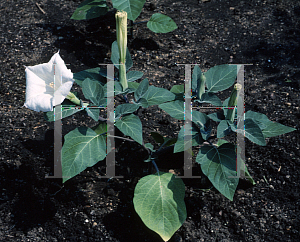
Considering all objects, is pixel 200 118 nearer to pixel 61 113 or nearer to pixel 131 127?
pixel 131 127

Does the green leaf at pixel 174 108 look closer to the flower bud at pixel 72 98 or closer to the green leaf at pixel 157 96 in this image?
the green leaf at pixel 157 96

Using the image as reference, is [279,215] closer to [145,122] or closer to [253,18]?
[145,122]

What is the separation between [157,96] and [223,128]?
0.42 m

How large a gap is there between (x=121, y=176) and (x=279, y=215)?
1052 millimetres

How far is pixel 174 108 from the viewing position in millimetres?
1647

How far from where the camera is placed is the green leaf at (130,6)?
7.45 feet

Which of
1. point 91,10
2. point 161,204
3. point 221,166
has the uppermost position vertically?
point 91,10

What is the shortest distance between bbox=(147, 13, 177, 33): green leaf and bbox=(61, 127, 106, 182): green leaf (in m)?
1.34

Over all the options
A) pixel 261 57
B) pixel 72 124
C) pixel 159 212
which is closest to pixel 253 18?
pixel 261 57

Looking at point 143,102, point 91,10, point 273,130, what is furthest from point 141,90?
point 91,10

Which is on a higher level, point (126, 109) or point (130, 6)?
point (130, 6)

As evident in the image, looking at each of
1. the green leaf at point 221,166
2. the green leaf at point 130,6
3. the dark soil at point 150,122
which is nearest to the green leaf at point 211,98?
the green leaf at point 221,166

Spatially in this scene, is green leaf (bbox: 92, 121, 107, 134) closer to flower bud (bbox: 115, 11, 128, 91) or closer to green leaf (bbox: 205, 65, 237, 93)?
flower bud (bbox: 115, 11, 128, 91)

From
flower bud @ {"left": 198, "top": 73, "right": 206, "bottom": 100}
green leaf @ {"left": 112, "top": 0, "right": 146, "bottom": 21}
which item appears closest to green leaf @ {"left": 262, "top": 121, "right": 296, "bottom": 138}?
flower bud @ {"left": 198, "top": 73, "right": 206, "bottom": 100}
